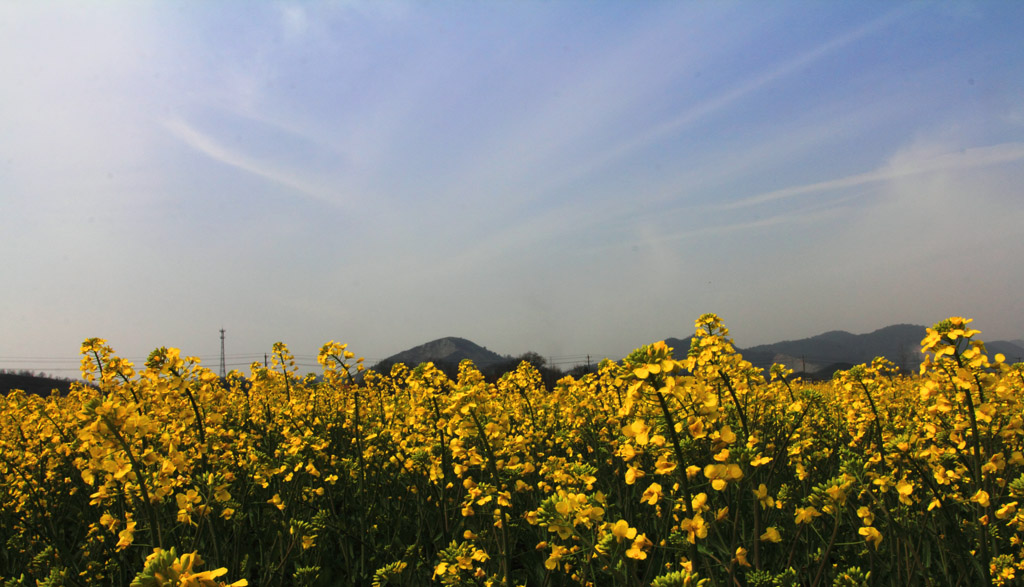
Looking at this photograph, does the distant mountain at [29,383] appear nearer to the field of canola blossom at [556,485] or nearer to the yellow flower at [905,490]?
the field of canola blossom at [556,485]

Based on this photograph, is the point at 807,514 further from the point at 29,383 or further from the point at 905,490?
the point at 29,383

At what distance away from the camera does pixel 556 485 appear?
394 centimetres

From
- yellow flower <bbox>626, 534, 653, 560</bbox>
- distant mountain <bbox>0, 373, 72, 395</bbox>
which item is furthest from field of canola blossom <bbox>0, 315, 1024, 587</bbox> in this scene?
distant mountain <bbox>0, 373, 72, 395</bbox>

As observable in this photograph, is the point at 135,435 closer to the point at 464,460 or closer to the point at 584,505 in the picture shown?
the point at 464,460

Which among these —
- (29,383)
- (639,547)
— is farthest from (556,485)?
(29,383)

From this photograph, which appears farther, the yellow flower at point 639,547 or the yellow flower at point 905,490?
the yellow flower at point 905,490

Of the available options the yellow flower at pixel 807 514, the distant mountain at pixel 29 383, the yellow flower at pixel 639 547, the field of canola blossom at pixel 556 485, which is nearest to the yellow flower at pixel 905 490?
the field of canola blossom at pixel 556 485

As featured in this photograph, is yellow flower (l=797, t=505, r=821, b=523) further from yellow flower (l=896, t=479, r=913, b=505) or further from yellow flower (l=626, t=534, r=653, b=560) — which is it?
yellow flower (l=626, t=534, r=653, b=560)

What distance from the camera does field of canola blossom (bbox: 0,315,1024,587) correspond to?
2.33 m

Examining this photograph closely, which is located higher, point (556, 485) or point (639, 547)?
point (639, 547)

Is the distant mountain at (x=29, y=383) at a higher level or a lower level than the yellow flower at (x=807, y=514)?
lower

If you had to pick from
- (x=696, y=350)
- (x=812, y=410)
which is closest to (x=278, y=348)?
(x=696, y=350)

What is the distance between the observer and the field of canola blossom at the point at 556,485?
91.8 inches

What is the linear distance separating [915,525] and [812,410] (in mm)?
1874
